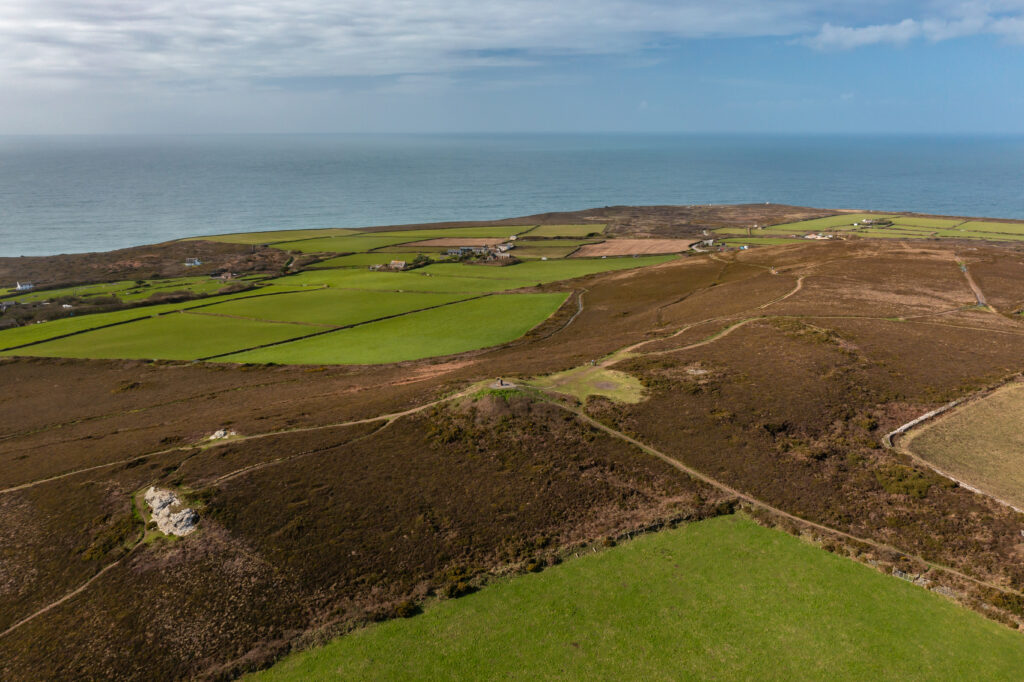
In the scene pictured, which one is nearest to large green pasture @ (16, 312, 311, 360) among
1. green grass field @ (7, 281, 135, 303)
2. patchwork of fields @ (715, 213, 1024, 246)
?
green grass field @ (7, 281, 135, 303)

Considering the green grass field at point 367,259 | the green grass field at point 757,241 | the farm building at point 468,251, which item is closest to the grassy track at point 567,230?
the farm building at point 468,251

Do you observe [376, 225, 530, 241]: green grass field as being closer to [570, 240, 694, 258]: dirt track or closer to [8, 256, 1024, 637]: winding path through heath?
[570, 240, 694, 258]: dirt track

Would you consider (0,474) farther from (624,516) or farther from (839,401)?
(839,401)

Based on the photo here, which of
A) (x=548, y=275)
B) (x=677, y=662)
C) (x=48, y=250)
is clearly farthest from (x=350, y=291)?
(x=48, y=250)

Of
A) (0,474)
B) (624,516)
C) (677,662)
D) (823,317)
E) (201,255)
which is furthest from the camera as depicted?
(201,255)

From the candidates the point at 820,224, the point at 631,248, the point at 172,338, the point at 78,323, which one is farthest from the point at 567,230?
the point at 78,323

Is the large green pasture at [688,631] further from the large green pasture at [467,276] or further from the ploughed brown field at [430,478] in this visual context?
the large green pasture at [467,276]
